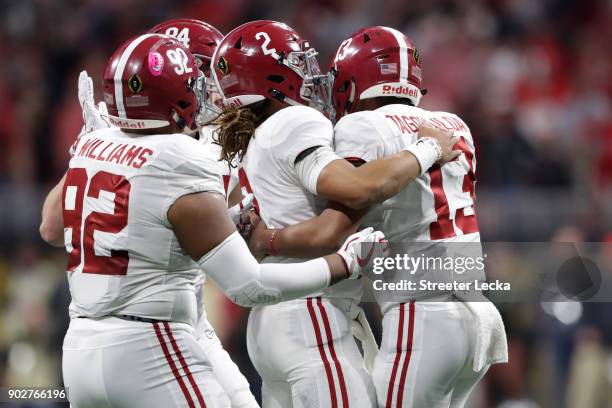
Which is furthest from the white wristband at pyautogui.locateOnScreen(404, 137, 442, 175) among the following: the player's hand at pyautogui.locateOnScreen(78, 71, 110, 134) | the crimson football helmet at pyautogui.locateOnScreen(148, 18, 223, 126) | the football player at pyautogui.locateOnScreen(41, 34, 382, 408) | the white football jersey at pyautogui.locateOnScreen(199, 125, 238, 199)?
the player's hand at pyautogui.locateOnScreen(78, 71, 110, 134)

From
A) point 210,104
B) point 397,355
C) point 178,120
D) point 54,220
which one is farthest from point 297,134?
point 54,220

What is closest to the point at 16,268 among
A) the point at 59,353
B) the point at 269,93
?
the point at 59,353

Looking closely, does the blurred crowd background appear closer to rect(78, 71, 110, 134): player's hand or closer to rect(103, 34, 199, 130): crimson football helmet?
rect(78, 71, 110, 134): player's hand

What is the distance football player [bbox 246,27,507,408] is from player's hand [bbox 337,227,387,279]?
0.11m

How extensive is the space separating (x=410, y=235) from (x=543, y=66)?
7.91m

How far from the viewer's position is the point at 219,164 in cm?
454

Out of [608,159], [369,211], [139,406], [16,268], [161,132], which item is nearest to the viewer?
[139,406]

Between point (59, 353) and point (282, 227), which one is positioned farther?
point (59, 353)

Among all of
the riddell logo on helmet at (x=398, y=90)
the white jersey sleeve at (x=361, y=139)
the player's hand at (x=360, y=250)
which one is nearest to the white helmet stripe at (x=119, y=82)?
the white jersey sleeve at (x=361, y=139)

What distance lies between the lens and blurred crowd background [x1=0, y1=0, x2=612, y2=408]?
28.8 ft

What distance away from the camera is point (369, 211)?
Answer: 460 cm

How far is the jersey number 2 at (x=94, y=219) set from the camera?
4070 millimetres

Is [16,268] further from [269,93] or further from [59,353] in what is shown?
[269,93]

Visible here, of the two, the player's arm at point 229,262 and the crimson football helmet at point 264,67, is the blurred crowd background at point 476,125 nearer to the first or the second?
the crimson football helmet at point 264,67
